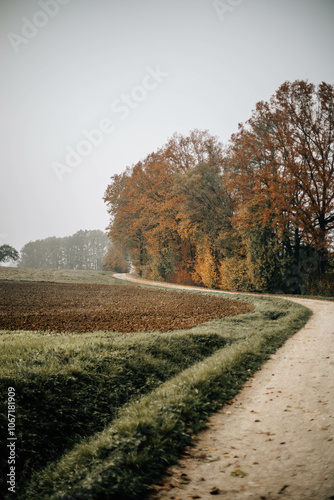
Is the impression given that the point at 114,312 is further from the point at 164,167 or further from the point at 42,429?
the point at 164,167

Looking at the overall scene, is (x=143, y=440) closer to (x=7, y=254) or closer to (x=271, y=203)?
(x=271, y=203)

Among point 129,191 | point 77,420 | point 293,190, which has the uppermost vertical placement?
point 129,191

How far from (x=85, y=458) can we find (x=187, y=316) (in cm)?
907

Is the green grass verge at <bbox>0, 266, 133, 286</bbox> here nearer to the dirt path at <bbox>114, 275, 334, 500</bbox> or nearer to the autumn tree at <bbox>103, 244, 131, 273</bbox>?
the autumn tree at <bbox>103, 244, 131, 273</bbox>

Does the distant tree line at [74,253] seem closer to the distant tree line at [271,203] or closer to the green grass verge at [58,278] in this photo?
the green grass verge at [58,278]

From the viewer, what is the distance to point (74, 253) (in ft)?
328

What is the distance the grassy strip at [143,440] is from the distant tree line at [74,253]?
9330 centimetres

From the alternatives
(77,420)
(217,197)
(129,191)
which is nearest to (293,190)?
(217,197)

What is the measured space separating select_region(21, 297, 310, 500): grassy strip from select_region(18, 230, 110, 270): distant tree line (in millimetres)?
93297

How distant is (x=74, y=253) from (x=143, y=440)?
10147 centimetres

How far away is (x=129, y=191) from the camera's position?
38.2 m

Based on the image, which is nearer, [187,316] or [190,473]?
[190,473]

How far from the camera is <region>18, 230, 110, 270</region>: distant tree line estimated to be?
326 ft

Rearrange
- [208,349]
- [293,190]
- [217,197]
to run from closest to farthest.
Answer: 1. [208,349]
2. [293,190]
3. [217,197]
